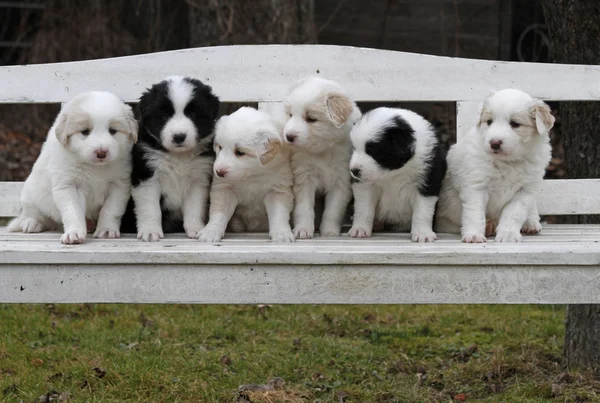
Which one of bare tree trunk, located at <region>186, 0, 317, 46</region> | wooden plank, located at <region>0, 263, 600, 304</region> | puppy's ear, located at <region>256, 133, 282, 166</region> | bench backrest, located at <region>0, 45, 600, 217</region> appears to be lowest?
wooden plank, located at <region>0, 263, 600, 304</region>

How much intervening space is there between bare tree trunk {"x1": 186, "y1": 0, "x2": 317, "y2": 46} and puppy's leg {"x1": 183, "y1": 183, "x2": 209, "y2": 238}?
9.39 ft

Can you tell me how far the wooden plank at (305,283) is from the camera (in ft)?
12.5

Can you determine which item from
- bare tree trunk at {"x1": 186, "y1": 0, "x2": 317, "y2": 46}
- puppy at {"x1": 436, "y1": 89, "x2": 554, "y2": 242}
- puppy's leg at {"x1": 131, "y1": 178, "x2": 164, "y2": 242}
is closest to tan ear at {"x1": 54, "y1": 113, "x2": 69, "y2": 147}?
puppy's leg at {"x1": 131, "y1": 178, "x2": 164, "y2": 242}

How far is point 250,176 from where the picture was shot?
192 inches

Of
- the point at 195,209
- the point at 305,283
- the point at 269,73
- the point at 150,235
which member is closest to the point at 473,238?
the point at 305,283

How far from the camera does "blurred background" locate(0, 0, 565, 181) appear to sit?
31.7ft

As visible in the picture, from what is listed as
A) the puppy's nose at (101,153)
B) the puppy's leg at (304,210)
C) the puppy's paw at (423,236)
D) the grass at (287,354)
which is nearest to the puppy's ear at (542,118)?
the puppy's paw at (423,236)

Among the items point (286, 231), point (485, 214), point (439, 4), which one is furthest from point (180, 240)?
point (439, 4)

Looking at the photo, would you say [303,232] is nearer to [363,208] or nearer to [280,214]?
[280,214]

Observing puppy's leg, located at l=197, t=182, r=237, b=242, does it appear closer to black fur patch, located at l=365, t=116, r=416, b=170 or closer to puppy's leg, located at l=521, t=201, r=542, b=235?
black fur patch, located at l=365, t=116, r=416, b=170

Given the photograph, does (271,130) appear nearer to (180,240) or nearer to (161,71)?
(180,240)

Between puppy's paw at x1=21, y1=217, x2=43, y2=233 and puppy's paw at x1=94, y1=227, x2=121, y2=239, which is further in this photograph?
puppy's paw at x1=21, y1=217, x2=43, y2=233

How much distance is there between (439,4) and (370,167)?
569 centimetres

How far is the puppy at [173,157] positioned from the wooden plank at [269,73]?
0.67m
